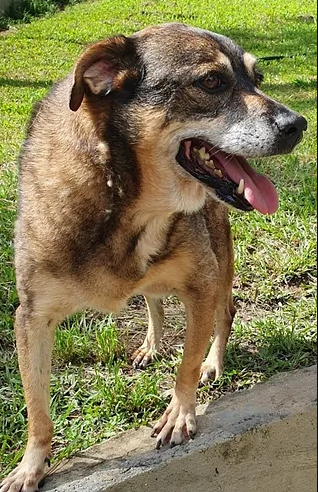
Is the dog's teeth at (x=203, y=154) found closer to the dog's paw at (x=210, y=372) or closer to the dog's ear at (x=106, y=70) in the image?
the dog's ear at (x=106, y=70)

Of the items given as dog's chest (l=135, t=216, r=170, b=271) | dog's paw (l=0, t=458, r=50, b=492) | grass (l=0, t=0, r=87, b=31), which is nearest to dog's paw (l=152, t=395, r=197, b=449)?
dog's paw (l=0, t=458, r=50, b=492)

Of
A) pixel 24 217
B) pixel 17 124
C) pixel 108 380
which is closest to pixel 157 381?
pixel 108 380

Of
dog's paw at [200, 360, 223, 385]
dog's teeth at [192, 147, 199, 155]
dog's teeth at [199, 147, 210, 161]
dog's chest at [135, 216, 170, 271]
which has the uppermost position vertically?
dog's teeth at [192, 147, 199, 155]

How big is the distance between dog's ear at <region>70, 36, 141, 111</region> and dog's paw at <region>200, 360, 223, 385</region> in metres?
1.48

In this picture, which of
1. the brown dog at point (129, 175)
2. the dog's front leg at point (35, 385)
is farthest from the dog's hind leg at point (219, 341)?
the dog's front leg at point (35, 385)

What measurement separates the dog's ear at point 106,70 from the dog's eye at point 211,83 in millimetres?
250

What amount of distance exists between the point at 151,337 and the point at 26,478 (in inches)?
43.7

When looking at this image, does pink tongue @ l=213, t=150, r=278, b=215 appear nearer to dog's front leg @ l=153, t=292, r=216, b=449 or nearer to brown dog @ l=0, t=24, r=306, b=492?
brown dog @ l=0, t=24, r=306, b=492

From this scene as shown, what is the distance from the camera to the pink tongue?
2.74 meters

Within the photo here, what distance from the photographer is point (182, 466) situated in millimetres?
2812

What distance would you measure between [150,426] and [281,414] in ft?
1.99

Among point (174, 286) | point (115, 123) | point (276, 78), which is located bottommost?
point (276, 78)

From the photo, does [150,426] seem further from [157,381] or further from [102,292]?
[102,292]

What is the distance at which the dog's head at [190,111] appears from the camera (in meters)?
2.76
